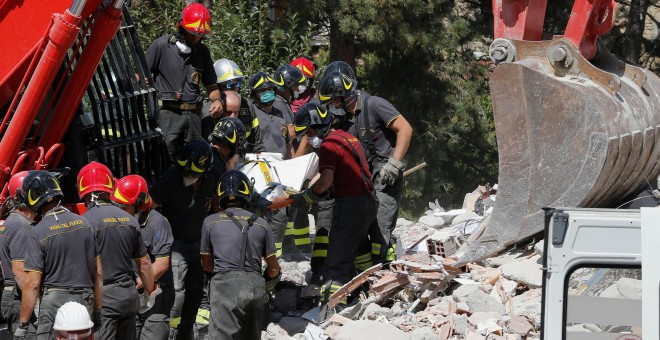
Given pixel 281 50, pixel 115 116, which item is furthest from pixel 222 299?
pixel 281 50

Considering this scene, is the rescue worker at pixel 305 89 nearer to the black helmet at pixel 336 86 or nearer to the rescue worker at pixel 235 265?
the black helmet at pixel 336 86

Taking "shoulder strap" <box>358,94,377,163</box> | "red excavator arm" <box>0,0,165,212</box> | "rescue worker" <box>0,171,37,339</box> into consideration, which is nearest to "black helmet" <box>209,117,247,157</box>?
"red excavator arm" <box>0,0,165,212</box>

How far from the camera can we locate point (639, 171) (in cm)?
838

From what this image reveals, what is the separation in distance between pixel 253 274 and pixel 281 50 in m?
7.92

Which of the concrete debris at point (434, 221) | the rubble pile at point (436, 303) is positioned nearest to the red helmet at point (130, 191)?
the rubble pile at point (436, 303)

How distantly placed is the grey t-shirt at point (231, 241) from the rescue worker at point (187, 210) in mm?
697

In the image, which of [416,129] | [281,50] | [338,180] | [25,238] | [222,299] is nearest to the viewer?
[25,238]

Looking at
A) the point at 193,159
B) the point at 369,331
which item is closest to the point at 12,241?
the point at 193,159

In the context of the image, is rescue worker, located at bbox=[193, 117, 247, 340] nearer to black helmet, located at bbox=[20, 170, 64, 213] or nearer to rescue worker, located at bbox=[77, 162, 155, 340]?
rescue worker, located at bbox=[77, 162, 155, 340]

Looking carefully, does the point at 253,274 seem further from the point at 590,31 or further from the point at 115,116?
the point at 590,31

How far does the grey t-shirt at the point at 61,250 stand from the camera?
6.91 metres

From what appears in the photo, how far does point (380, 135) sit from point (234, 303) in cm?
265

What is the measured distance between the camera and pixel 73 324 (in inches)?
230

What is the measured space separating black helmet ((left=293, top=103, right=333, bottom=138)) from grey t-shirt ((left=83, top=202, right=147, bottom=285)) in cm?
228
